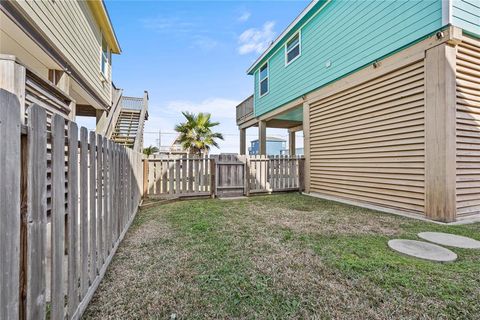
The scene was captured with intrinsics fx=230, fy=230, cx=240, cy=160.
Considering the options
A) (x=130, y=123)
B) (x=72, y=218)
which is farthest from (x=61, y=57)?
(x=72, y=218)

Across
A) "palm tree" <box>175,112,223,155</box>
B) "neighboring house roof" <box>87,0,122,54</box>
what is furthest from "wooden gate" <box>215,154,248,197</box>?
"palm tree" <box>175,112,223,155</box>

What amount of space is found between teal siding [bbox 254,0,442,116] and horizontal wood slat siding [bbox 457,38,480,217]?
2.94 ft

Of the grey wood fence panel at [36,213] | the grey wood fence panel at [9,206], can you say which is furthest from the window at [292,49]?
the grey wood fence panel at [9,206]

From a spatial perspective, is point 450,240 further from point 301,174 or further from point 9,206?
point 301,174

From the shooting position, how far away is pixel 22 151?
3.25 feet

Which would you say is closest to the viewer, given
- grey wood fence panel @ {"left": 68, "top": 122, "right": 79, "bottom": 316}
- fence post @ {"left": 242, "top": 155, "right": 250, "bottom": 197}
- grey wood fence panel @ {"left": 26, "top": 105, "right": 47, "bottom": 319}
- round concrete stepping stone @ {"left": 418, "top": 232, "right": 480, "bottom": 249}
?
grey wood fence panel @ {"left": 26, "top": 105, "right": 47, "bottom": 319}

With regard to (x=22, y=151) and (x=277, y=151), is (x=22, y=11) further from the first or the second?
(x=277, y=151)

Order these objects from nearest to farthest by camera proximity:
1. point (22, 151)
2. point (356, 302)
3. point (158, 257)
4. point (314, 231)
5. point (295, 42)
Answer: point (22, 151) < point (356, 302) < point (158, 257) < point (314, 231) < point (295, 42)

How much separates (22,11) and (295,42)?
7.41 meters

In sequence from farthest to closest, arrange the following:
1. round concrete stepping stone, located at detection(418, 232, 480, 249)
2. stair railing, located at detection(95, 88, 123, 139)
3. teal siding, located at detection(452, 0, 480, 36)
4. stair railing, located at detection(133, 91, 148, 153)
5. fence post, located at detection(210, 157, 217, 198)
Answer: stair railing, located at detection(95, 88, 123, 139) < stair railing, located at detection(133, 91, 148, 153) < fence post, located at detection(210, 157, 217, 198) < teal siding, located at detection(452, 0, 480, 36) < round concrete stepping stone, located at detection(418, 232, 480, 249)

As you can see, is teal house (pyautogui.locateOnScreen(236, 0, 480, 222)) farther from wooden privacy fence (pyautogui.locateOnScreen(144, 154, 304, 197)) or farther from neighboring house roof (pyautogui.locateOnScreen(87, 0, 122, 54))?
neighboring house roof (pyautogui.locateOnScreen(87, 0, 122, 54))

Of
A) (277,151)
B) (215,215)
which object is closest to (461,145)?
(215,215)

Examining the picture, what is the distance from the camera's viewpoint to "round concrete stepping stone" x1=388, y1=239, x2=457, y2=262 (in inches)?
94.9

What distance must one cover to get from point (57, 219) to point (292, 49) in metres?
8.95
